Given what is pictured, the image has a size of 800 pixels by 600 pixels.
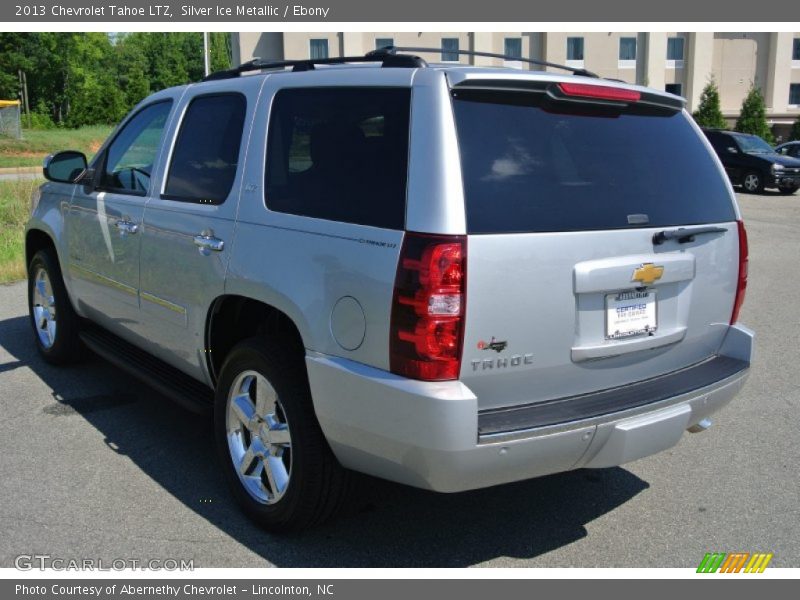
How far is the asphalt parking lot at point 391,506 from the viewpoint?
3.60 meters

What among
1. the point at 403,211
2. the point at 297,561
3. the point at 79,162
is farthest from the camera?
the point at 79,162

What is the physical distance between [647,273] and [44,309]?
4811 millimetres

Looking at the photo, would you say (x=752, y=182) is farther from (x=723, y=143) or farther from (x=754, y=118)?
(x=754, y=118)

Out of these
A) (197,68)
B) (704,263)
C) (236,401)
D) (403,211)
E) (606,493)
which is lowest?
(606,493)

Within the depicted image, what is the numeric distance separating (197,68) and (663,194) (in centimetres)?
9863

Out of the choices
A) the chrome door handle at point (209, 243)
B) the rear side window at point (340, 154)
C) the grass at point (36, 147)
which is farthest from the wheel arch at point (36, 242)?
the grass at point (36, 147)

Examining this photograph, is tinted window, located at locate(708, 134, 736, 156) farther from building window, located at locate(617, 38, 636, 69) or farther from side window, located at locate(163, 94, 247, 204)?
building window, located at locate(617, 38, 636, 69)

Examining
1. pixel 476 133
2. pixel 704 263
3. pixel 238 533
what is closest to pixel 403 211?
pixel 476 133

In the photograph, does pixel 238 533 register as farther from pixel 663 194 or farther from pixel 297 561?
pixel 663 194

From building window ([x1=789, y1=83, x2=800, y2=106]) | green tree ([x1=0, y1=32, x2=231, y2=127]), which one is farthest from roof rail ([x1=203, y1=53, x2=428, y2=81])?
green tree ([x1=0, y1=32, x2=231, y2=127])

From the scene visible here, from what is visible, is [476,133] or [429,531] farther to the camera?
[429,531]

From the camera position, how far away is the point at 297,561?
11.5 ft

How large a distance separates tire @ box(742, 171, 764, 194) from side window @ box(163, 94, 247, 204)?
21792 mm

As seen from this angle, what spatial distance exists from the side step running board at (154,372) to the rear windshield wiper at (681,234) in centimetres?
235
